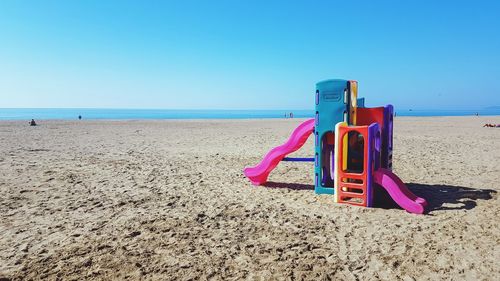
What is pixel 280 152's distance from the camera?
7.46m

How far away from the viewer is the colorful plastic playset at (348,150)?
580 cm

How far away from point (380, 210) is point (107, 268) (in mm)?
4450

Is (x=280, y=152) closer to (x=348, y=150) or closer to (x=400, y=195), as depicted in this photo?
(x=348, y=150)

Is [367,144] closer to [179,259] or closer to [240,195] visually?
[240,195]

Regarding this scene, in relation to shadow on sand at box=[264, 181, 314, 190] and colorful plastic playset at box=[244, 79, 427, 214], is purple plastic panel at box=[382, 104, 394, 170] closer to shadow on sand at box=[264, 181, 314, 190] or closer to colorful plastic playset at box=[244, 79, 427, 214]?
colorful plastic playset at box=[244, 79, 427, 214]

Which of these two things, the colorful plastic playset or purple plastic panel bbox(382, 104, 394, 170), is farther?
purple plastic panel bbox(382, 104, 394, 170)

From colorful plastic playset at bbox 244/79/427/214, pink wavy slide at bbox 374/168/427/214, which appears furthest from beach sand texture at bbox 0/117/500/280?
colorful plastic playset at bbox 244/79/427/214

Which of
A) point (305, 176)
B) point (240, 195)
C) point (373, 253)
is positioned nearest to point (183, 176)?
point (240, 195)

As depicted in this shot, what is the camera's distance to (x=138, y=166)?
1006 cm

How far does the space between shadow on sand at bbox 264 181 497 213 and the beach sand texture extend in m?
0.02

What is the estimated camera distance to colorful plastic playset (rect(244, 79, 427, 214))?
580 cm

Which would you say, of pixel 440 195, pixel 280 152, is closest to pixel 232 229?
pixel 280 152

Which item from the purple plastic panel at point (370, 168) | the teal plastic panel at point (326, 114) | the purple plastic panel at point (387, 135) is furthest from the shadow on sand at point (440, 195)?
the teal plastic panel at point (326, 114)

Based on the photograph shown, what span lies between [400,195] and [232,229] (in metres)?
3.05
